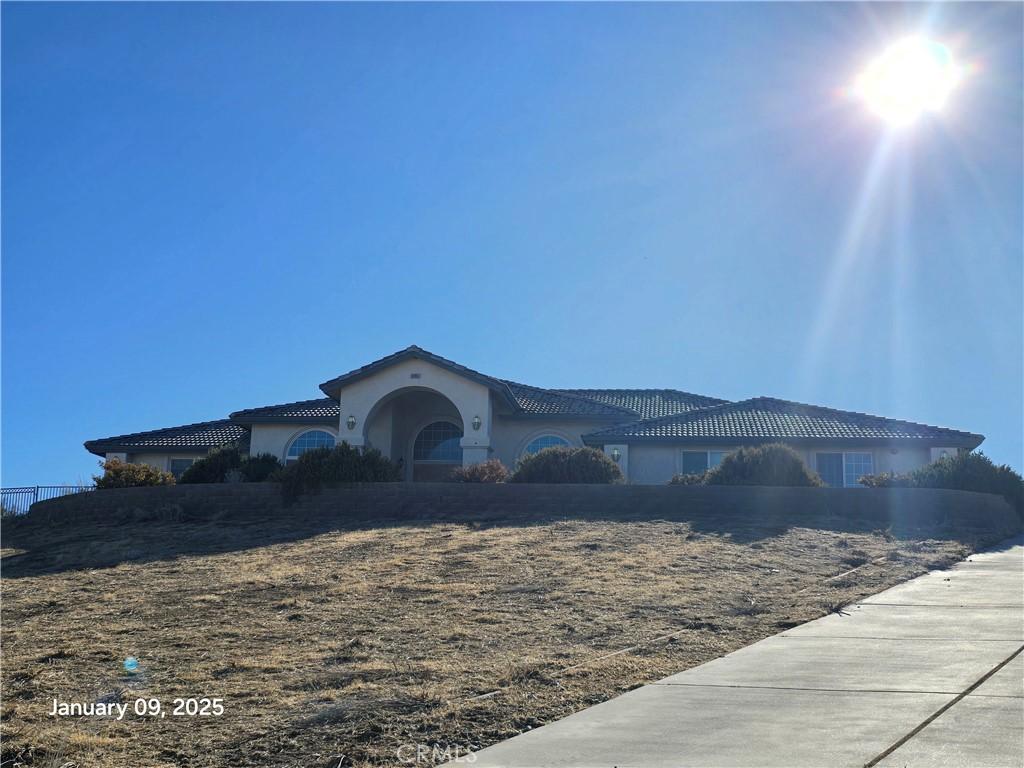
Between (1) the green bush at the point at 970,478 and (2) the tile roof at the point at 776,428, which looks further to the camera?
(2) the tile roof at the point at 776,428

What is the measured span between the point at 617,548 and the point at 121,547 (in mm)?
8948

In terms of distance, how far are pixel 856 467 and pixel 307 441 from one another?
17.6 metres

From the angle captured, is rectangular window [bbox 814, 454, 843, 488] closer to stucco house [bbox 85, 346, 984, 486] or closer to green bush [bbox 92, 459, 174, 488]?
stucco house [bbox 85, 346, 984, 486]

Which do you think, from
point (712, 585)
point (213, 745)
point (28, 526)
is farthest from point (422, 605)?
point (28, 526)

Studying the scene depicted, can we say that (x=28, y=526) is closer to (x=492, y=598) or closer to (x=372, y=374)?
(x=372, y=374)

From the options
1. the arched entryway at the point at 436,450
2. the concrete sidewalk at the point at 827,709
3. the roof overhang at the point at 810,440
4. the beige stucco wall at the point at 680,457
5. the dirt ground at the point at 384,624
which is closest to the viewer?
the concrete sidewalk at the point at 827,709

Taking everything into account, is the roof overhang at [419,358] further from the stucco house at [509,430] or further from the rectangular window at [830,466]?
the rectangular window at [830,466]

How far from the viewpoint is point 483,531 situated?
18375 millimetres

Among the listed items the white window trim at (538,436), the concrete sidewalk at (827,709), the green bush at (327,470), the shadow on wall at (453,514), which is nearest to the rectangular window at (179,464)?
the white window trim at (538,436)

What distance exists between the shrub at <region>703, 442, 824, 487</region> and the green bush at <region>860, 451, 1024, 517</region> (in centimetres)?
211

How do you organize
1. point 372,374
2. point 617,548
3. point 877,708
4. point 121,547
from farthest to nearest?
point 372,374, point 121,547, point 617,548, point 877,708

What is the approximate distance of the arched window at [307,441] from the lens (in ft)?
113

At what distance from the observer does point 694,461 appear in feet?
102

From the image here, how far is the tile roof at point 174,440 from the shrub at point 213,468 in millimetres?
7945
